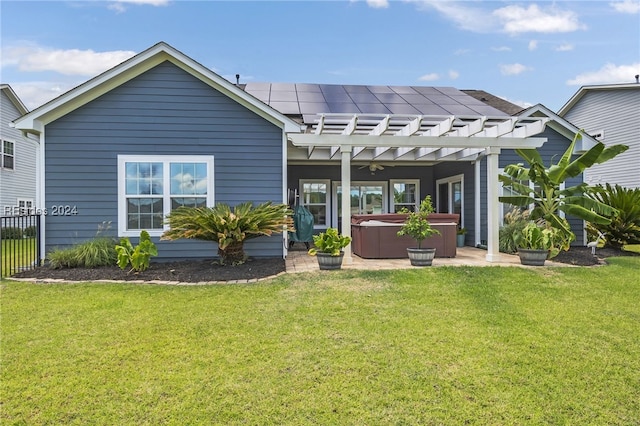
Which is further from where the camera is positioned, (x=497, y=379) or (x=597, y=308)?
(x=597, y=308)

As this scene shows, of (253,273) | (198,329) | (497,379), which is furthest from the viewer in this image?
Result: (253,273)

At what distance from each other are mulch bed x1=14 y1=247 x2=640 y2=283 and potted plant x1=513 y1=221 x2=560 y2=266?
73 centimetres

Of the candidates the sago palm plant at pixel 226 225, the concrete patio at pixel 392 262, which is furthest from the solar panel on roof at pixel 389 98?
the sago palm plant at pixel 226 225

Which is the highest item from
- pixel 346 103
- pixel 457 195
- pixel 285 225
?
pixel 346 103

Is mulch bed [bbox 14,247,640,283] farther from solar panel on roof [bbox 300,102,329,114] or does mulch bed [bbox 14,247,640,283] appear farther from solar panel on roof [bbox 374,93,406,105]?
solar panel on roof [bbox 374,93,406,105]

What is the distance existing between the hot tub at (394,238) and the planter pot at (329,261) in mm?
1675

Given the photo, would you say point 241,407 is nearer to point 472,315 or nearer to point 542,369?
point 542,369

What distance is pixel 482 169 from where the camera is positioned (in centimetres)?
1123

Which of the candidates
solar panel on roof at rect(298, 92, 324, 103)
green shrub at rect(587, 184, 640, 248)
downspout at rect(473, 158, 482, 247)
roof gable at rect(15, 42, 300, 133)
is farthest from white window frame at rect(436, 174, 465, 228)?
roof gable at rect(15, 42, 300, 133)

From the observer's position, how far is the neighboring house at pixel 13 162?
57.5 ft

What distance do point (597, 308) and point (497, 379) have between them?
287 cm

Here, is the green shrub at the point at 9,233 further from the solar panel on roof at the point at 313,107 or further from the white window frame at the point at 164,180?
the solar panel on roof at the point at 313,107

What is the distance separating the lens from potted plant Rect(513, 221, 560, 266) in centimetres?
796

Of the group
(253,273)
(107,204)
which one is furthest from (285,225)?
(107,204)
